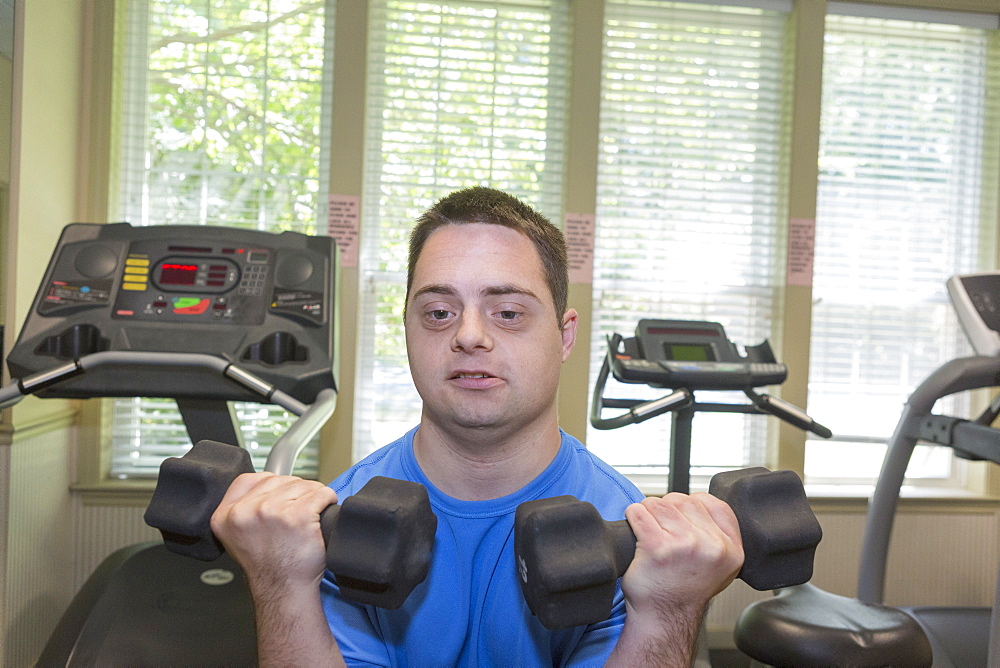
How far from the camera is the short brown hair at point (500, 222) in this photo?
126 cm

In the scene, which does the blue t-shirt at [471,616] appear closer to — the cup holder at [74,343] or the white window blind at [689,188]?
the cup holder at [74,343]

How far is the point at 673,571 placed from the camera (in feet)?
2.86

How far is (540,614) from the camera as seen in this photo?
0.81 meters

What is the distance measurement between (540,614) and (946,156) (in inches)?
139

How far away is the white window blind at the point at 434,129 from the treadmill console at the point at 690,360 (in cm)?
95

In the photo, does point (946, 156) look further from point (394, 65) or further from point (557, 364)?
point (557, 364)

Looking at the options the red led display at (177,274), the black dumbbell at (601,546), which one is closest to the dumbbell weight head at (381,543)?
the black dumbbell at (601,546)

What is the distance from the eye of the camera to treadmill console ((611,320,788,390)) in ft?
7.30

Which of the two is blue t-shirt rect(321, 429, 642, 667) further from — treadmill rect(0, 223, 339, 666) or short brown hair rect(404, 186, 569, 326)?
treadmill rect(0, 223, 339, 666)

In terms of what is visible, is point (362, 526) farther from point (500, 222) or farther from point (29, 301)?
point (29, 301)

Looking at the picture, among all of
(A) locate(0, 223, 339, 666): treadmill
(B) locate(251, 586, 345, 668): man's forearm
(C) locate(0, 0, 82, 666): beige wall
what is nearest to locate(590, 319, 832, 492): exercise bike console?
(A) locate(0, 223, 339, 666): treadmill

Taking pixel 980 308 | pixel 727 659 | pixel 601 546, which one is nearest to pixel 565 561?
pixel 601 546

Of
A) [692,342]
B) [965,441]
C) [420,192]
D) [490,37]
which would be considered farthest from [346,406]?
[965,441]

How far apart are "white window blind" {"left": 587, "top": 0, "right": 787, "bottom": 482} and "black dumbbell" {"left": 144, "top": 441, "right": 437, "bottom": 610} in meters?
2.41
